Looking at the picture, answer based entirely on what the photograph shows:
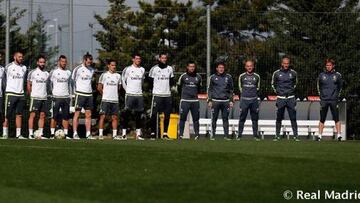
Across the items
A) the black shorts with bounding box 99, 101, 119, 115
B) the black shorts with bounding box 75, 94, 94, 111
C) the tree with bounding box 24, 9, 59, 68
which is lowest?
the black shorts with bounding box 99, 101, 119, 115

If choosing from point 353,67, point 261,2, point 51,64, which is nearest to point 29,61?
point 51,64

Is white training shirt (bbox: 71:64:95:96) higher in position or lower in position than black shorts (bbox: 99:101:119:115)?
higher

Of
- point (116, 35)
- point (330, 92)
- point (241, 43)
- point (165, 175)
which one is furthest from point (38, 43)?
point (165, 175)

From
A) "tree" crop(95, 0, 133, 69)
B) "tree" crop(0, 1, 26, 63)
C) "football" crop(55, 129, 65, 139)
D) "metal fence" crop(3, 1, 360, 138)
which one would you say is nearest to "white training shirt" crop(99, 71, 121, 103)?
"football" crop(55, 129, 65, 139)

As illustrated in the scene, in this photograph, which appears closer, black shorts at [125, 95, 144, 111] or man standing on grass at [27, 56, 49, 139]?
man standing on grass at [27, 56, 49, 139]

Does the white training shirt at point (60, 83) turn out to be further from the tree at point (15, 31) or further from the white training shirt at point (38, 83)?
the tree at point (15, 31)

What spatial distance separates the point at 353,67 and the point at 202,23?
7061 mm

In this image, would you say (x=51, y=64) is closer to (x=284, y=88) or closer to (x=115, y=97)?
(x=115, y=97)

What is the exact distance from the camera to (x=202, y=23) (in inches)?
1438

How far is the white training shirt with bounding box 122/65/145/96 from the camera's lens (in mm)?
21344

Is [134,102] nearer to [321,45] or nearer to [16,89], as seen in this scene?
[16,89]

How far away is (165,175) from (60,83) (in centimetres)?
1140

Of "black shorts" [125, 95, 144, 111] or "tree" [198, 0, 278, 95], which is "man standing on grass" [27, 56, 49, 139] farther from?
"tree" [198, 0, 278, 95]

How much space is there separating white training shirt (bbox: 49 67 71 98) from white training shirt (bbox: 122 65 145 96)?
1.36m
